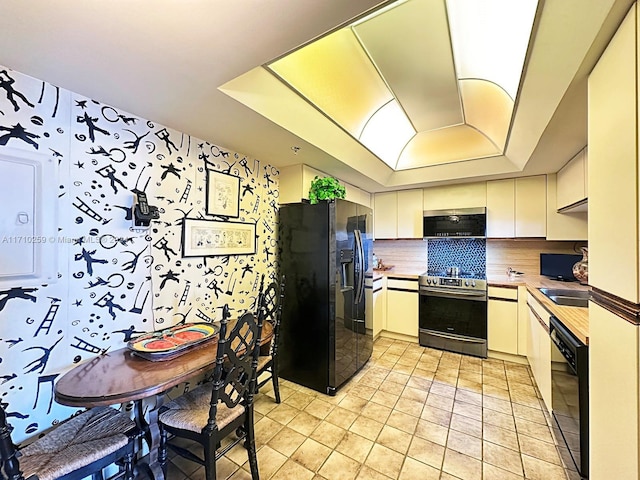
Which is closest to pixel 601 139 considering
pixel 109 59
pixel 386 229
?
pixel 109 59

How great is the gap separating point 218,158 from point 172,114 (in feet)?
1.90

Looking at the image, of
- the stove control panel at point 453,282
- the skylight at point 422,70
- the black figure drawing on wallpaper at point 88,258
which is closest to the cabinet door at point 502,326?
the stove control panel at point 453,282

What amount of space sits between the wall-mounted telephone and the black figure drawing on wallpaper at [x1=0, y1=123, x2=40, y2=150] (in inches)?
20.5

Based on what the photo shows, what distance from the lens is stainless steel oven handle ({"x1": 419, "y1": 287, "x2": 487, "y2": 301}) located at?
10.7 feet

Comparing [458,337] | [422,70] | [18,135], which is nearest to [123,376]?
[18,135]

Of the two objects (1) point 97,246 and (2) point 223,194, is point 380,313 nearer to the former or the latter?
(2) point 223,194

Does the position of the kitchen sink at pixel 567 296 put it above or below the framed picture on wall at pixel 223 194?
below

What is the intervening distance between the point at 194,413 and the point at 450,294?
308 cm

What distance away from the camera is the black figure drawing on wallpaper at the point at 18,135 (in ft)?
4.30

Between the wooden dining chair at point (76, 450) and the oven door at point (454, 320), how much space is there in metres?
3.27

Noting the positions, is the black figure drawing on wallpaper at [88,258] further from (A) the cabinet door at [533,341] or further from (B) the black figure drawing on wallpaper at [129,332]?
(A) the cabinet door at [533,341]

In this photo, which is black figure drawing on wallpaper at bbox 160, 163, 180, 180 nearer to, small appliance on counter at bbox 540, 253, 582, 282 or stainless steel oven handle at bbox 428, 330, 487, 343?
stainless steel oven handle at bbox 428, 330, 487, 343

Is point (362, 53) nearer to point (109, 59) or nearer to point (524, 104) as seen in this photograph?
point (524, 104)

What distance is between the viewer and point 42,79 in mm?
1400
